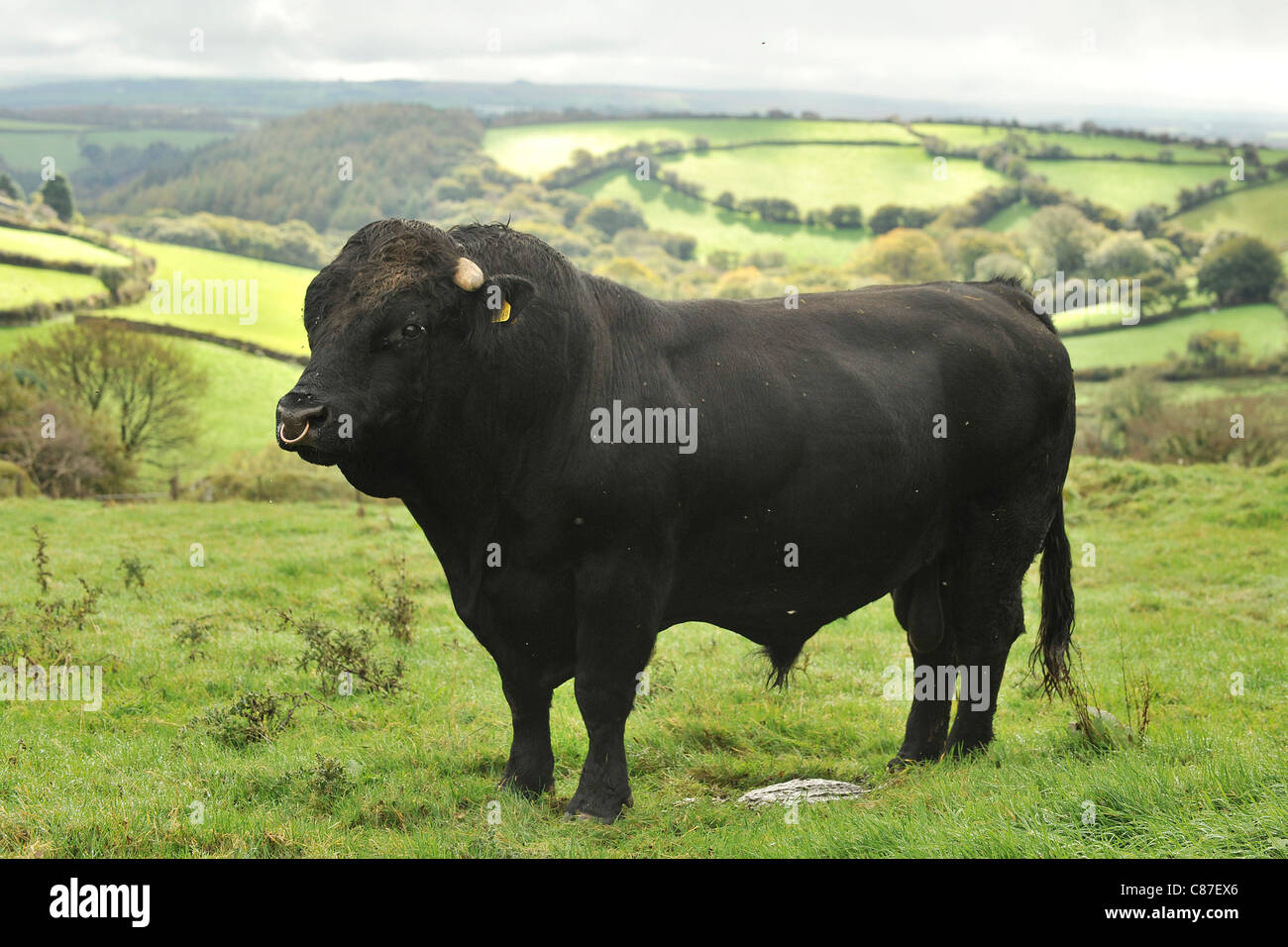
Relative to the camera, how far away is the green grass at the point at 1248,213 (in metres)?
69.7

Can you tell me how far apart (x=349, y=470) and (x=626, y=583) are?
1450mm

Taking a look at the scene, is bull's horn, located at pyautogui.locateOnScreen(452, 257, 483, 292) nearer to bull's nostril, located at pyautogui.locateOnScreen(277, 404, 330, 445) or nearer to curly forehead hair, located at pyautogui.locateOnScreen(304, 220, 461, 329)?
curly forehead hair, located at pyautogui.locateOnScreen(304, 220, 461, 329)

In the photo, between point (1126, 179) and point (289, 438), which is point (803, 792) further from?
point (1126, 179)

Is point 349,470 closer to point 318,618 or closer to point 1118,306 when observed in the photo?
point 318,618

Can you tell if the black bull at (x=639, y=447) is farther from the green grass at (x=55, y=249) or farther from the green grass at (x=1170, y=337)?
the green grass at (x=55, y=249)

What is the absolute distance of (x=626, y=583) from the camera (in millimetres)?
5754

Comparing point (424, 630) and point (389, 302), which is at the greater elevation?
point (389, 302)

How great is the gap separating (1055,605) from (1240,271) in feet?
185

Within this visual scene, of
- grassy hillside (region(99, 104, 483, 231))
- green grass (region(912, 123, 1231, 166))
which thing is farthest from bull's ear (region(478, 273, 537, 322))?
grassy hillside (region(99, 104, 483, 231))

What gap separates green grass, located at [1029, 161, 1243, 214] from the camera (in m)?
78.2

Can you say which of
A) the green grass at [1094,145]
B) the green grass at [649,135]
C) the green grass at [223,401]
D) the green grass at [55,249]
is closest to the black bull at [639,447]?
the green grass at [223,401]

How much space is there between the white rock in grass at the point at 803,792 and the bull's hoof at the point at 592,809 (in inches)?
35.4
